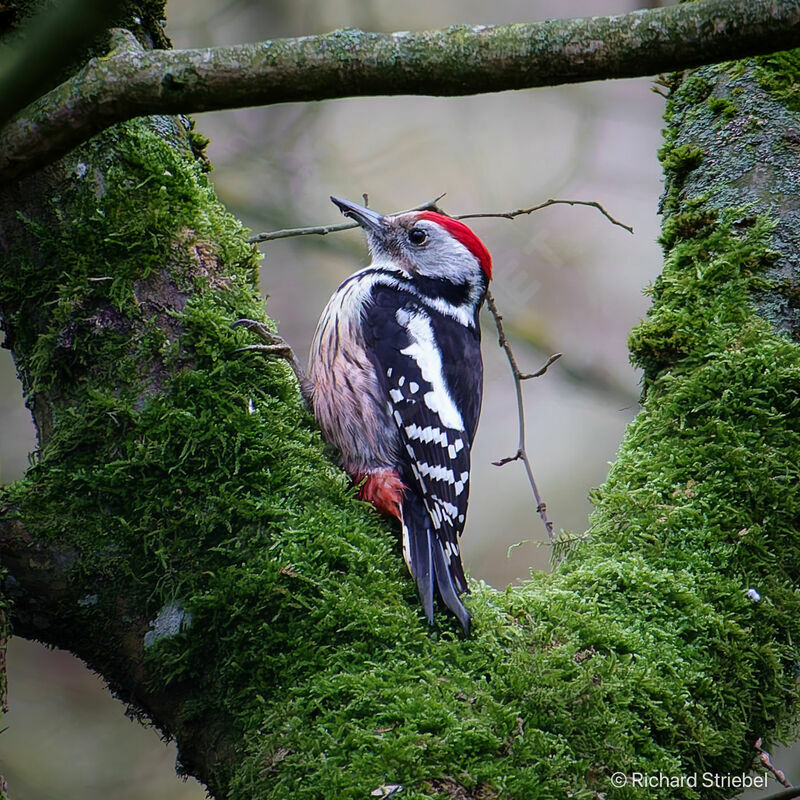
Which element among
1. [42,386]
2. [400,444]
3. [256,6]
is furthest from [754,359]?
[256,6]

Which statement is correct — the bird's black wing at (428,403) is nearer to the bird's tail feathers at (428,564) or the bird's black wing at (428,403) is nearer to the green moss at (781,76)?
the bird's tail feathers at (428,564)

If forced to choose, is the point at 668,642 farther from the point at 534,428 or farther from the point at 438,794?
the point at 534,428

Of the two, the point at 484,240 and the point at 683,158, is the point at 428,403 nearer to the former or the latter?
the point at 683,158

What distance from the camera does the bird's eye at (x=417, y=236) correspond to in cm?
359

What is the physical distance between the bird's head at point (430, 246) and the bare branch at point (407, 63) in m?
1.92

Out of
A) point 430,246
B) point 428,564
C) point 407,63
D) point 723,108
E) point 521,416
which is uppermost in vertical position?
point 430,246

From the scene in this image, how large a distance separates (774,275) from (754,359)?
338mm

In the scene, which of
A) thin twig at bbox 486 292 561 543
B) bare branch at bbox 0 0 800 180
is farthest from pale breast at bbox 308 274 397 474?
bare branch at bbox 0 0 800 180

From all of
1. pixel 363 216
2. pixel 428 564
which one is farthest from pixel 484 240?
pixel 428 564

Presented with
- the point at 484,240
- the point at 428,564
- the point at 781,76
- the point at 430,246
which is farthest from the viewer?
the point at 484,240

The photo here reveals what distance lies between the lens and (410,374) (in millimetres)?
3027

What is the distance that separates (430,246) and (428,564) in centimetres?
174

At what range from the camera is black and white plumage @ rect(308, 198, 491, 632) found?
2693mm

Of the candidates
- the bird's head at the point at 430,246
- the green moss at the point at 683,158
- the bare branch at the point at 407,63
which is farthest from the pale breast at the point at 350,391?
the bare branch at the point at 407,63
